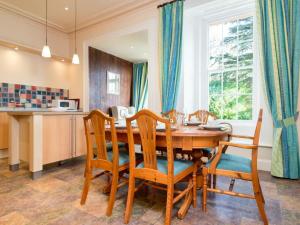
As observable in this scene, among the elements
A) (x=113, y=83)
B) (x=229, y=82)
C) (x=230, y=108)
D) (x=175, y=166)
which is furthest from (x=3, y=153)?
(x=229, y=82)

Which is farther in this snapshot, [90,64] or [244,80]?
[90,64]

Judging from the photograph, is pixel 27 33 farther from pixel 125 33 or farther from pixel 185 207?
pixel 185 207

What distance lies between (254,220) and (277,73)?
1921 millimetres

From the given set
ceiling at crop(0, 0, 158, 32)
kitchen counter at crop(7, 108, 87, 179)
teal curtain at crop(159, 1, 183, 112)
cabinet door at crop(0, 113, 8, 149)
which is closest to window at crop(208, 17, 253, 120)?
teal curtain at crop(159, 1, 183, 112)

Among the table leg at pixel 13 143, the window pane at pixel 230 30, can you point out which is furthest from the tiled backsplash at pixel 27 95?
the window pane at pixel 230 30

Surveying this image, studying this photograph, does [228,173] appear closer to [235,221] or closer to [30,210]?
[235,221]

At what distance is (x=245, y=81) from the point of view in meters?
3.22

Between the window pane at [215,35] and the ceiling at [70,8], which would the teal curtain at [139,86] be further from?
the window pane at [215,35]

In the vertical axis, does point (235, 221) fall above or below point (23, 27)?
below

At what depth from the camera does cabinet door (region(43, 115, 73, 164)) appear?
2.69 m

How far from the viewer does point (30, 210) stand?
1708 mm

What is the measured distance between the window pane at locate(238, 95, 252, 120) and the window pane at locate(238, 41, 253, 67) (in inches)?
22.9

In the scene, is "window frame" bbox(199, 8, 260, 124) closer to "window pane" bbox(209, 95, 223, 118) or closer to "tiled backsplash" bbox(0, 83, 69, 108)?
"window pane" bbox(209, 95, 223, 118)

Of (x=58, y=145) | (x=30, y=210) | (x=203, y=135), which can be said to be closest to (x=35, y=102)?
(x=58, y=145)
